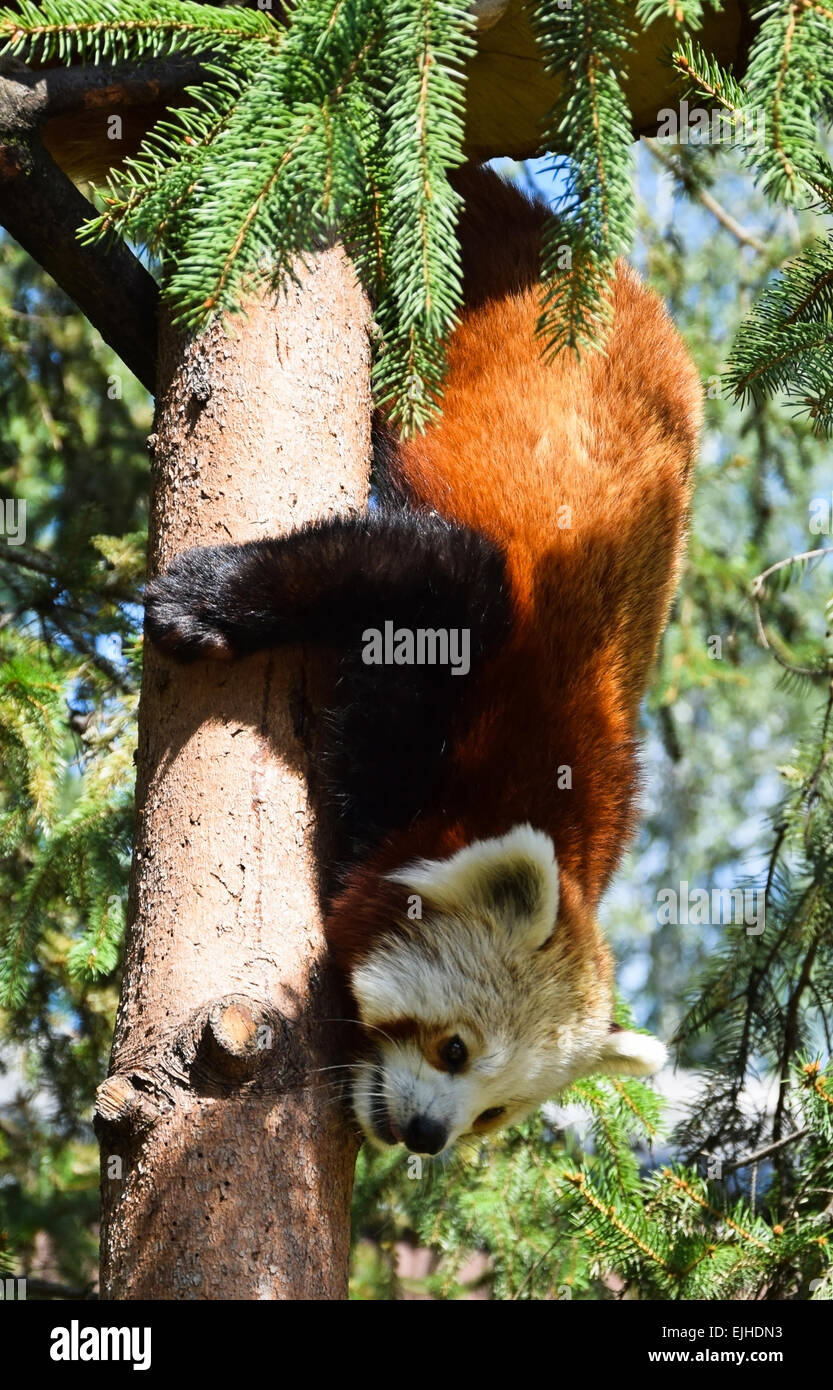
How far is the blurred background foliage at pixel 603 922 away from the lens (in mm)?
3213

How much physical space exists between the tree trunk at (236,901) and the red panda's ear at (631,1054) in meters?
1.10

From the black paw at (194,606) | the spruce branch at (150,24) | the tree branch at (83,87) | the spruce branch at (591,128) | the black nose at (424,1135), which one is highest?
the tree branch at (83,87)

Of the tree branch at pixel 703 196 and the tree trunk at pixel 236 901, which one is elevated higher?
the tree branch at pixel 703 196

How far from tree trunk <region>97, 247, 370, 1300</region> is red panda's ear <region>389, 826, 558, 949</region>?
44 centimetres

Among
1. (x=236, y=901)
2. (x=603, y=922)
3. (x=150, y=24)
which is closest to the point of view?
(x=150, y=24)

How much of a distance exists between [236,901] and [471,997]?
87cm

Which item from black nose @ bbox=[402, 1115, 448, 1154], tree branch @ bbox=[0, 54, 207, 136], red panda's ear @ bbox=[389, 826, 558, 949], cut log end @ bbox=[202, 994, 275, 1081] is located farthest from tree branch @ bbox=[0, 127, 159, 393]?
black nose @ bbox=[402, 1115, 448, 1154]

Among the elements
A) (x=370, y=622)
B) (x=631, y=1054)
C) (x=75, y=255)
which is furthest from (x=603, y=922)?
(x=75, y=255)

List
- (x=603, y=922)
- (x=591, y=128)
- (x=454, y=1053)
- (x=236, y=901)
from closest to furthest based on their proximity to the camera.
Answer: (x=591, y=128), (x=236, y=901), (x=454, y=1053), (x=603, y=922)

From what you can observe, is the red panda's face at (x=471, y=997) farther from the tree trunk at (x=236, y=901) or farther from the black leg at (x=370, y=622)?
the tree trunk at (x=236, y=901)

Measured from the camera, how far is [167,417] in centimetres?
277

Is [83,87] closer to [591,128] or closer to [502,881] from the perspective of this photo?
[591,128]

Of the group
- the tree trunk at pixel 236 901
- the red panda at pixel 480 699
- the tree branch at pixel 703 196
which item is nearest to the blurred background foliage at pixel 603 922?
the tree branch at pixel 703 196

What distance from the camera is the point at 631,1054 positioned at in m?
3.29
